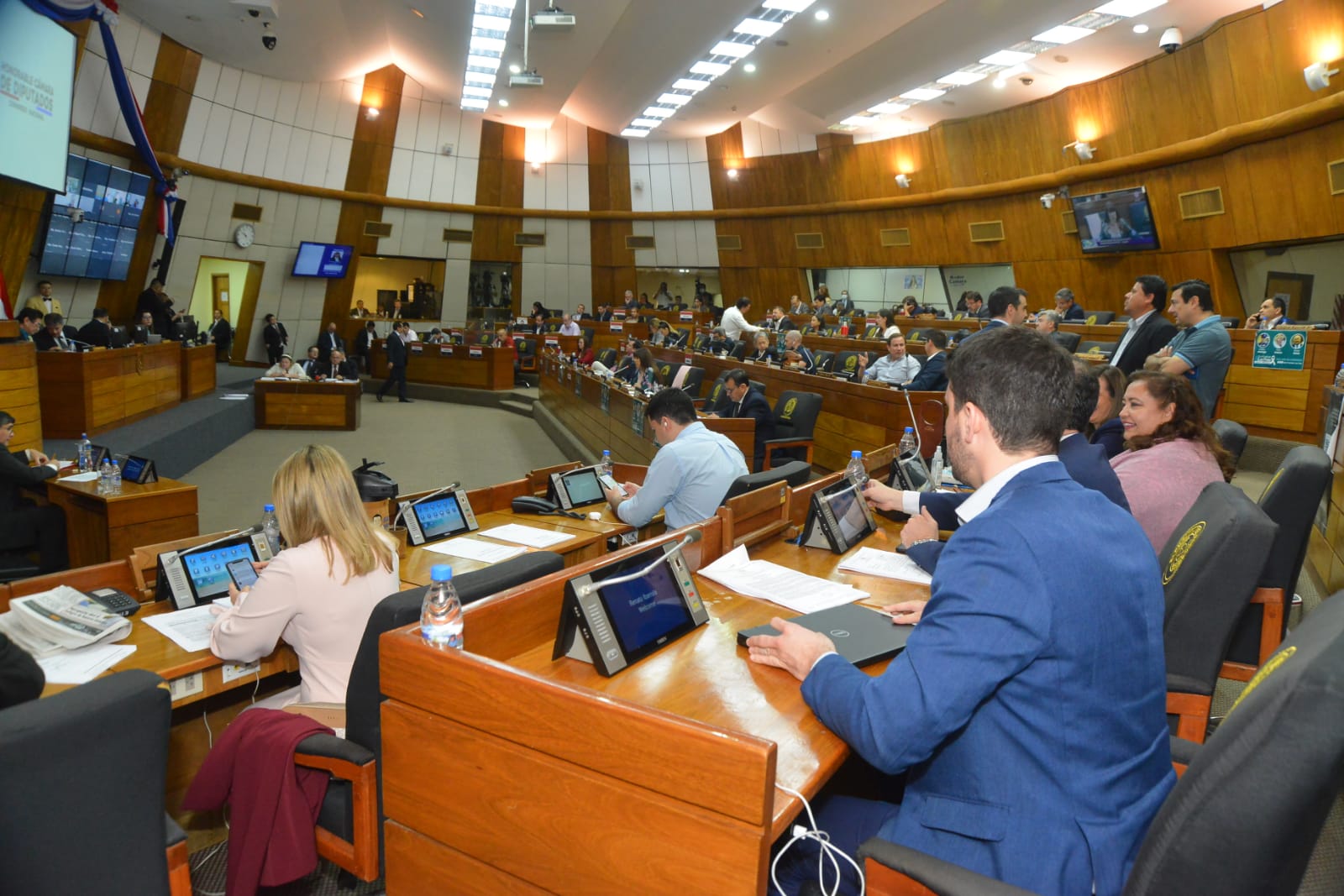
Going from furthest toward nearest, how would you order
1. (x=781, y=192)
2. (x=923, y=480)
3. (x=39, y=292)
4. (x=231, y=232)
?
1. (x=781, y=192)
2. (x=231, y=232)
3. (x=39, y=292)
4. (x=923, y=480)

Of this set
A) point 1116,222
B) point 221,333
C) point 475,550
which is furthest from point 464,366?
point 475,550

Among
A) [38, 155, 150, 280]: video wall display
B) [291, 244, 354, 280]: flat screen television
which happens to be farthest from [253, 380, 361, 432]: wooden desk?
[291, 244, 354, 280]: flat screen television

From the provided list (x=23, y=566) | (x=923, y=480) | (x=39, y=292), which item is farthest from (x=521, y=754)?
(x=39, y=292)

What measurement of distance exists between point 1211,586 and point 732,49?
11300 millimetres

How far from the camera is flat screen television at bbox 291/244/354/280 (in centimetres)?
1541

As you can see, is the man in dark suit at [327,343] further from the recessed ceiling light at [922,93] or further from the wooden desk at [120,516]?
the recessed ceiling light at [922,93]

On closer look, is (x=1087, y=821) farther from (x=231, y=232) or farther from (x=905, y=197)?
(x=231, y=232)

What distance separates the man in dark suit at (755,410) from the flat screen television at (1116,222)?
22.6 ft

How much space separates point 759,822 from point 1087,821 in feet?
1.61

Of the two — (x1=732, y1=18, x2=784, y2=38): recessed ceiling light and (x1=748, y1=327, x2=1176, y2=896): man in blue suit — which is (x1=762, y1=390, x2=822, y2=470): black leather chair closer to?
(x1=748, y1=327, x2=1176, y2=896): man in blue suit

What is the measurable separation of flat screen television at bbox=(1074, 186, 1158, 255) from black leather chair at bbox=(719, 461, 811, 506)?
8.77m

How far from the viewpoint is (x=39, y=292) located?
32.2 feet

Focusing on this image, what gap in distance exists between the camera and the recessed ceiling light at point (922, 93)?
1234 cm

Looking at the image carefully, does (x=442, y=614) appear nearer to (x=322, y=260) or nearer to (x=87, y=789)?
(x=87, y=789)
